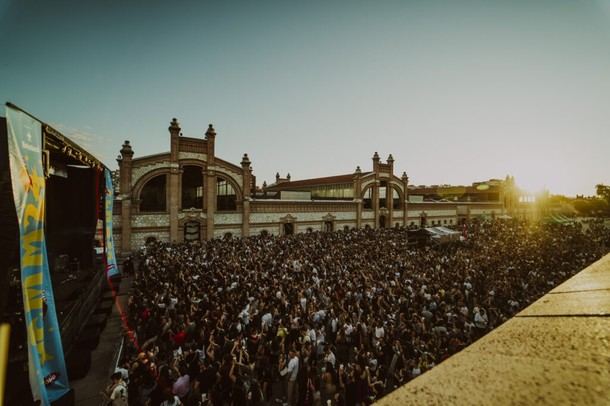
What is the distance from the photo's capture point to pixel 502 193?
6172cm

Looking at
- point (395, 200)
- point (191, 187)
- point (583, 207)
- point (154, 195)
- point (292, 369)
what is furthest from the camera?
point (583, 207)

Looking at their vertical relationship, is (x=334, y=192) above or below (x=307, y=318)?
above

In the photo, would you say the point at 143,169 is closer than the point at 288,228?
Yes

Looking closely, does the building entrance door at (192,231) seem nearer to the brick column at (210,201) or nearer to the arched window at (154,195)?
the brick column at (210,201)

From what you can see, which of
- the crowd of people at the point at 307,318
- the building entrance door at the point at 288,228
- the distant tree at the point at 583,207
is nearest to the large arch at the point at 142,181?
the crowd of people at the point at 307,318

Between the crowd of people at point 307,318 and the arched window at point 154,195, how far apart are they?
5.32 meters

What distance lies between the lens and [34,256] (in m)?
5.16

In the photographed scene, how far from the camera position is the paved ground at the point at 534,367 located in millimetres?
867

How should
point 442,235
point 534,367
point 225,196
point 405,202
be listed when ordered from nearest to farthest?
point 534,367 < point 442,235 < point 225,196 < point 405,202

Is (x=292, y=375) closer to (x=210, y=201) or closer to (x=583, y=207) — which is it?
(x=210, y=201)

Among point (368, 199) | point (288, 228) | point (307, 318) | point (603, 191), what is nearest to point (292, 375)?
point (307, 318)

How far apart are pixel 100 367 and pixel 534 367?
1102 centimetres

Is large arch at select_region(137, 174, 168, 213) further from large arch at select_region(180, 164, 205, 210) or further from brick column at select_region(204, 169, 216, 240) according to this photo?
brick column at select_region(204, 169, 216, 240)

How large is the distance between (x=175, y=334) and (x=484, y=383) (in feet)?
29.3
